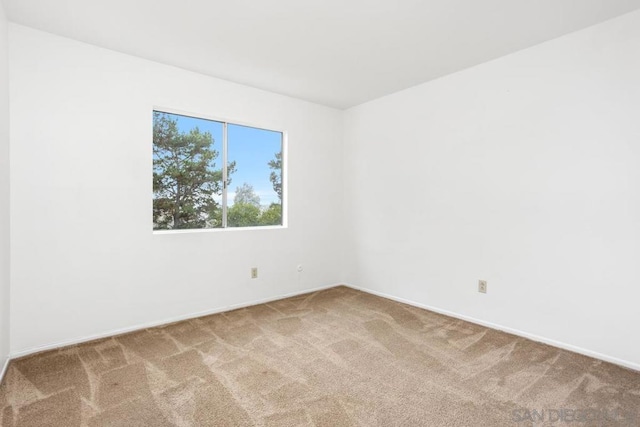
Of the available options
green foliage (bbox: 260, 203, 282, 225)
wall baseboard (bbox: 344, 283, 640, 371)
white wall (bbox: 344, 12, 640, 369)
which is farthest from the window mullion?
wall baseboard (bbox: 344, 283, 640, 371)

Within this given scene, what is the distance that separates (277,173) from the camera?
408 cm

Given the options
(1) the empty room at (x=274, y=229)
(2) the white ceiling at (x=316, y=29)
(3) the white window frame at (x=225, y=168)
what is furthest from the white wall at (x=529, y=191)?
(3) the white window frame at (x=225, y=168)

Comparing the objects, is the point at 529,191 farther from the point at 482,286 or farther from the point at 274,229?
the point at 274,229

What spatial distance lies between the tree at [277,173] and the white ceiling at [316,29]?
1.09 meters

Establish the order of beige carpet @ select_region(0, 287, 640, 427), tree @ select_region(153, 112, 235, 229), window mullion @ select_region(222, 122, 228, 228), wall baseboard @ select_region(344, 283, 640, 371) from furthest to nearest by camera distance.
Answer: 1. window mullion @ select_region(222, 122, 228, 228)
2. tree @ select_region(153, 112, 235, 229)
3. wall baseboard @ select_region(344, 283, 640, 371)
4. beige carpet @ select_region(0, 287, 640, 427)

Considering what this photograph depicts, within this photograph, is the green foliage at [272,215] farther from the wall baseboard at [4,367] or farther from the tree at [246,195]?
the wall baseboard at [4,367]

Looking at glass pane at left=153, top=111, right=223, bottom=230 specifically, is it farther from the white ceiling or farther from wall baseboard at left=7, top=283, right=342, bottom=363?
wall baseboard at left=7, top=283, right=342, bottom=363

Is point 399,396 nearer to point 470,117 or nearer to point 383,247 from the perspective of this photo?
point 383,247

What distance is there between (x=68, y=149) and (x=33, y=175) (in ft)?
1.02

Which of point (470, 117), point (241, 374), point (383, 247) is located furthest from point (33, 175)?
point (470, 117)

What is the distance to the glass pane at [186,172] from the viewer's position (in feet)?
10.5

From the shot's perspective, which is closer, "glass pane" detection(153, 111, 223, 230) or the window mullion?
"glass pane" detection(153, 111, 223, 230)

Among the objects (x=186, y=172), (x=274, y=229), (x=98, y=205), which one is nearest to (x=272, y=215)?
(x=274, y=229)

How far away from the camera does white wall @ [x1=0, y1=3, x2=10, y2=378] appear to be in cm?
216
